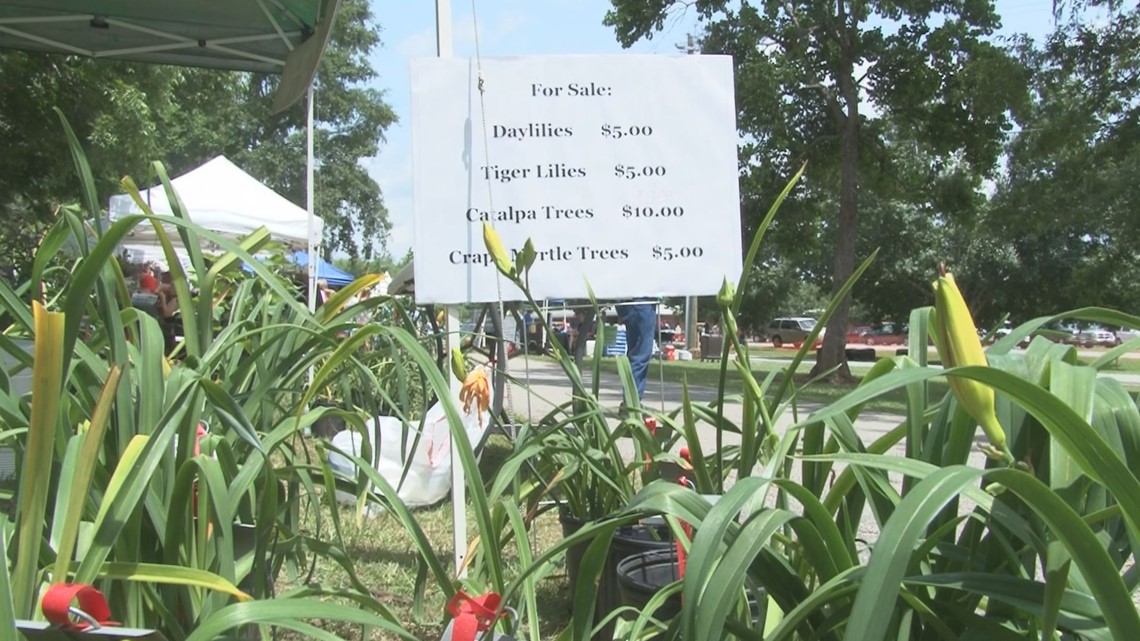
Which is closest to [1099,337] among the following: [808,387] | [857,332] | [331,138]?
[857,332]

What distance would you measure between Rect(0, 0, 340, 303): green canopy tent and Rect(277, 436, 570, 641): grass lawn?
2016 millimetres

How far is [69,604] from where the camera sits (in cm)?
95

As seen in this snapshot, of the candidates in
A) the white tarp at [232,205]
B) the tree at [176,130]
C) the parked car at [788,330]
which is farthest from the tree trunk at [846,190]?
the parked car at [788,330]

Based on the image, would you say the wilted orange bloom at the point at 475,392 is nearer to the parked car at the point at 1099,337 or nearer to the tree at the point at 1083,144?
the tree at the point at 1083,144

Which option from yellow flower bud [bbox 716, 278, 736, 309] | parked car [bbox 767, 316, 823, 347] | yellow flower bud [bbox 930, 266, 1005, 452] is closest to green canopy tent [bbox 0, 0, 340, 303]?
yellow flower bud [bbox 716, 278, 736, 309]

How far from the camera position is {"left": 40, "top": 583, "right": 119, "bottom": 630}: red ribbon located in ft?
3.08

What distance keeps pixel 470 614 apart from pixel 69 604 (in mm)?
427

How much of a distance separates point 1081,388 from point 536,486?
1440mm

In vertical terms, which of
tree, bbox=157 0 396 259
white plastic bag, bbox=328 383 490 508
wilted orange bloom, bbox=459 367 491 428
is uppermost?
tree, bbox=157 0 396 259

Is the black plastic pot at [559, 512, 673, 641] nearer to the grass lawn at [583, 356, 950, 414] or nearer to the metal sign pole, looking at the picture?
the metal sign pole

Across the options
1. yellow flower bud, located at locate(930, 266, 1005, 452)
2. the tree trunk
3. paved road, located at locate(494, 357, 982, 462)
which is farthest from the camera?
the tree trunk

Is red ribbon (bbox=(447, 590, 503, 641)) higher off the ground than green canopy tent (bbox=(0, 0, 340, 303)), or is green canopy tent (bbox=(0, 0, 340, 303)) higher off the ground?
green canopy tent (bbox=(0, 0, 340, 303))

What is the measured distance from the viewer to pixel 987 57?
1242 centimetres

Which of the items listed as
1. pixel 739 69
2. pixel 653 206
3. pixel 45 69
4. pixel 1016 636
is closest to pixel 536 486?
pixel 653 206
